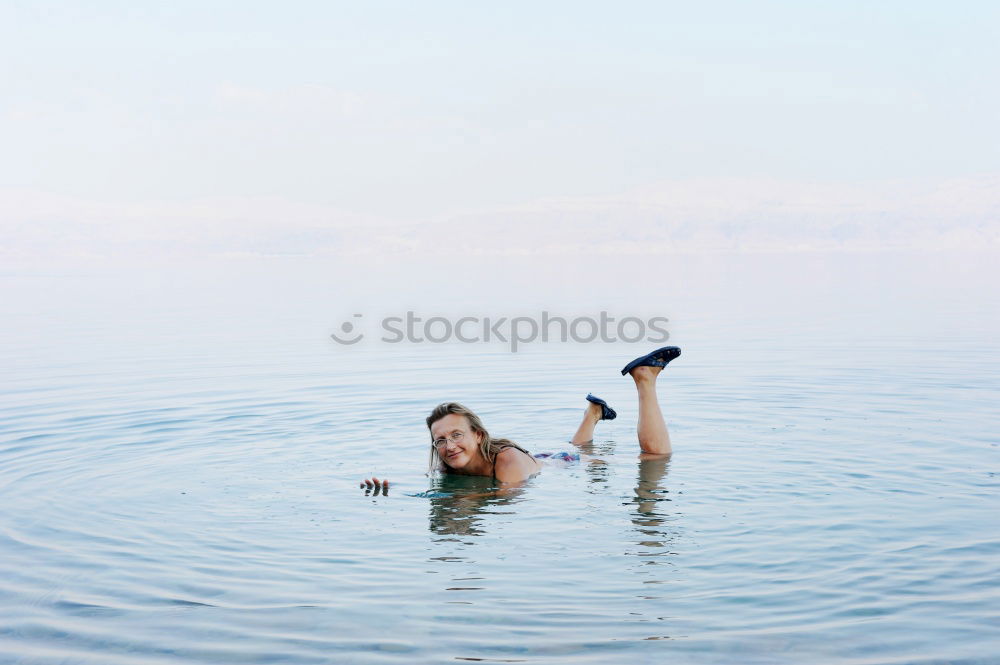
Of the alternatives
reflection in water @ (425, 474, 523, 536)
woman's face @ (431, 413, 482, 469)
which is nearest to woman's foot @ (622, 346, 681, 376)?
woman's face @ (431, 413, 482, 469)

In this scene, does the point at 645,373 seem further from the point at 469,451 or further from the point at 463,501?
the point at 463,501

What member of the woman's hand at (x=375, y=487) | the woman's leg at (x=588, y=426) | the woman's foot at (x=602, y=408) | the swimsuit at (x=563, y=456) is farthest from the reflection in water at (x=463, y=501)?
the woman's foot at (x=602, y=408)

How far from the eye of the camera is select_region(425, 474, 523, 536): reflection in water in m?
10.1

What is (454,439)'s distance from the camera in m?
11.7

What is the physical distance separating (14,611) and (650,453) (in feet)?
23.9

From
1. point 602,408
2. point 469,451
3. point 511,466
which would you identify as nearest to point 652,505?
point 511,466

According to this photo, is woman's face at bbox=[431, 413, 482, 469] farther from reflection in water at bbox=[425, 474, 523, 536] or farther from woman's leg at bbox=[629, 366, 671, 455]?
woman's leg at bbox=[629, 366, 671, 455]

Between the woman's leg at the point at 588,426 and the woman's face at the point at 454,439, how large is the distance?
2.55 metres

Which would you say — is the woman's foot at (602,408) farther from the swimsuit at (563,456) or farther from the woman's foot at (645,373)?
the swimsuit at (563,456)

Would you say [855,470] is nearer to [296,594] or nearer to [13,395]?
[296,594]

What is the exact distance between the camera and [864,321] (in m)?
33.2

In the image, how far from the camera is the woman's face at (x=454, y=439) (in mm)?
11727

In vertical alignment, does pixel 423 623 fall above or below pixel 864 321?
below

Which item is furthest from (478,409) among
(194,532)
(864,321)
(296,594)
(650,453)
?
(864,321)
